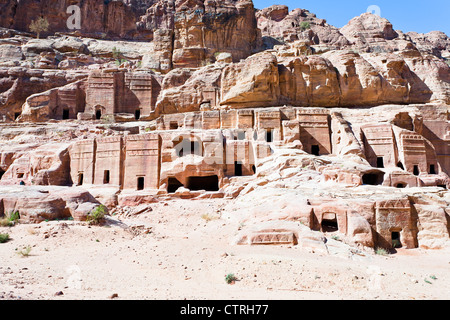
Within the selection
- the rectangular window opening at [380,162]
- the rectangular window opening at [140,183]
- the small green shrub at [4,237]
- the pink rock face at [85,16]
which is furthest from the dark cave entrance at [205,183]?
the pink rock face at [85,16]

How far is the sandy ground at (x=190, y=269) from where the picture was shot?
9.25 m

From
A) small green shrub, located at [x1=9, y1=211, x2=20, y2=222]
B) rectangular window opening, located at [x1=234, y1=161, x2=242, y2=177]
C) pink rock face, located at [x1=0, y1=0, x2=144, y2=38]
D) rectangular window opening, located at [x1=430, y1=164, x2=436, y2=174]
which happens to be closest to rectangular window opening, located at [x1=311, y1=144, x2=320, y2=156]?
rectangular window opening, located at [x1=234, y1=161, x2=242, y2=177]

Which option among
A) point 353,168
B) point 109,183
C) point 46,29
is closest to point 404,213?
point 353,168

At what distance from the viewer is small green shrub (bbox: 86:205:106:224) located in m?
16.7

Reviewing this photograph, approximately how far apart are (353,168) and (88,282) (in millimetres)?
16115

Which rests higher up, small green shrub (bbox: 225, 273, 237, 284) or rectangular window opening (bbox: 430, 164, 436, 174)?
rectangular window opening (bbox: 430, 164, 436, 174)

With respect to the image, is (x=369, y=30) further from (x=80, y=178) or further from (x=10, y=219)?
(x=10, y=219)

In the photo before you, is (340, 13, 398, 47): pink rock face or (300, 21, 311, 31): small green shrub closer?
(300, 21, 311, 31): small green shrub

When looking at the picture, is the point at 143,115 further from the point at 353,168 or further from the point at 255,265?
the point at 255,265

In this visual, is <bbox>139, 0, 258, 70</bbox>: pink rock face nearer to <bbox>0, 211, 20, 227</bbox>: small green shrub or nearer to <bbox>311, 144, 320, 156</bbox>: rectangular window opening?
<bbox>311, 144, 320, 156</bbox>: rectangular window opening

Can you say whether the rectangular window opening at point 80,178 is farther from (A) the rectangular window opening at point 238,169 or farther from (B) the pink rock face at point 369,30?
(B) the pink rock face at point 369,30

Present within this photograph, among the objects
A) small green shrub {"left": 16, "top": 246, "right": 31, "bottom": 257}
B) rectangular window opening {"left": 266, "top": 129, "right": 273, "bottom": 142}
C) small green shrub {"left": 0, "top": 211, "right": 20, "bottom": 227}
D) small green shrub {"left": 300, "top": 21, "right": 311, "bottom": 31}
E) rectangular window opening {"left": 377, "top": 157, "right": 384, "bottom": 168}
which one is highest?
small green shrub {"left": 300, "top": 21, "right": 311, "bottom": 31}

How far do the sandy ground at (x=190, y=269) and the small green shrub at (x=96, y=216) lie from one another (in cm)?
64

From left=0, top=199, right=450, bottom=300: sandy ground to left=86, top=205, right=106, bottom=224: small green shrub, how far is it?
64cm
